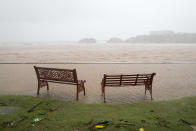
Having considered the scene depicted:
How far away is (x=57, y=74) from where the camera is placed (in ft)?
15.9

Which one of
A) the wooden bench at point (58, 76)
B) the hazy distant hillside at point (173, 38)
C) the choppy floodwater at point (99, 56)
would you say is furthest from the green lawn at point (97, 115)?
the hazy distant hillside at point (173, 38)

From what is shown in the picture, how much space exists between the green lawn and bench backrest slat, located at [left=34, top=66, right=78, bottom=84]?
0.71m

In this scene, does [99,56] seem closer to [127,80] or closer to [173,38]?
[127,80]

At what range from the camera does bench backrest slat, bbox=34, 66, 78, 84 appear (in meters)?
4.66

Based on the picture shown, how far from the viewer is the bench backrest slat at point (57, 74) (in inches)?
184

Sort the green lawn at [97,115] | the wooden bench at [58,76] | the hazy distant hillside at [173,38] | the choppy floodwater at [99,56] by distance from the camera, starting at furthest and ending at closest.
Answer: the hazy distant hillside at [173,38]
the choppy floodwater at [99,56]
the wooden bench at [58,76]
the green lawn at [97,115]

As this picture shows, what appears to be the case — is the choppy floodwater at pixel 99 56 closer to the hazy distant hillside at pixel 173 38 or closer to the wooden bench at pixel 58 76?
the wooden bench at pixel 58 76

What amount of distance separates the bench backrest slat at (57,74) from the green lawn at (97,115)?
2.34 ft

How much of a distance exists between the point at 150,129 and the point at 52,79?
3321mm

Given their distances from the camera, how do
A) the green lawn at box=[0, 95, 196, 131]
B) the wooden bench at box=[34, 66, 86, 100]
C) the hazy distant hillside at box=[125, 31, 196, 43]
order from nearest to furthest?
the green lawn at box=[0, 95, 196, 131] < the wooden bench at box=[34, 66, 86, 100] < the hazy distant hillside at box=[125, 31, 196, 43]

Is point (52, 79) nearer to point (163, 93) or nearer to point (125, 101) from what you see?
point (125, 101)

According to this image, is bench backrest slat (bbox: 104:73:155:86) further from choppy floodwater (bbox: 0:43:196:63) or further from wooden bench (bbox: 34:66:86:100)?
choppy floodwater (bbox: 0:43:196:63)

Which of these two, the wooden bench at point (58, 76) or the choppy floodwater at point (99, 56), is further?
the choppy floodwater at point (99, 56)

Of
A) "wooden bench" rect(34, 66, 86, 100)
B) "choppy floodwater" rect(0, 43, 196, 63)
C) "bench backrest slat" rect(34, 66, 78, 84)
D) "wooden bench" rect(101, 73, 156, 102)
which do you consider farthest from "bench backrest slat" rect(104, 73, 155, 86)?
Result: "choppy floodwater" rect(0, 43, 196, 63)
